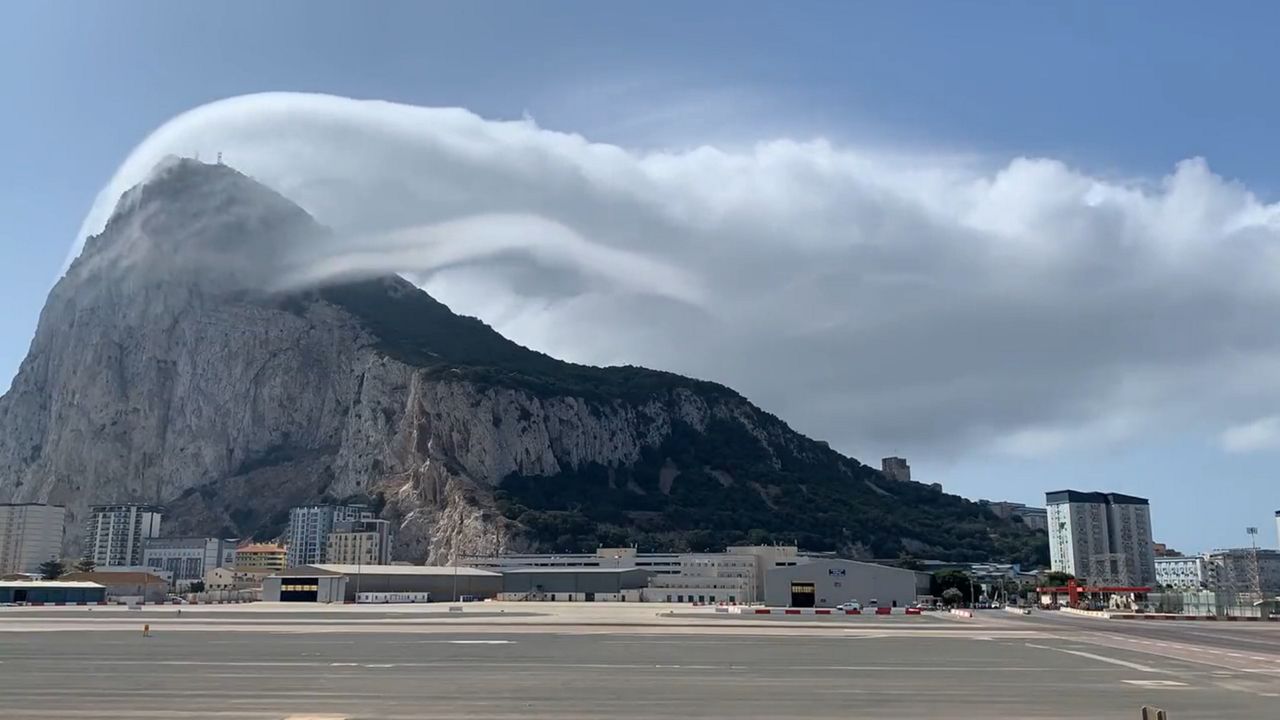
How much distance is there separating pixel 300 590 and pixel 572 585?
42.3m

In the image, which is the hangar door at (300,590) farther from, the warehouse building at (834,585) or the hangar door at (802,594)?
the hangar door at (802,594)

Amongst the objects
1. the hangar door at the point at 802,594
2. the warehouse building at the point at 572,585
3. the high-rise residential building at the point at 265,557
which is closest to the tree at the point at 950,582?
the hangar door at the point at 802,594

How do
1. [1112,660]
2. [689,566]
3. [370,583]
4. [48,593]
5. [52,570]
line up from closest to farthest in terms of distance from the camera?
[1112,660] < [48,593] < [370,583] < [689,566] < [52,570]

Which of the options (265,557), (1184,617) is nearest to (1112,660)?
(1184,617)

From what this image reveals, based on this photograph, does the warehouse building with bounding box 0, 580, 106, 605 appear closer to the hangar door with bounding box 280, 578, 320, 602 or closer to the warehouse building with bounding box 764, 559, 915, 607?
the hangar door with bounding box 280, 578, 320, 602

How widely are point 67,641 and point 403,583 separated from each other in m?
99.4

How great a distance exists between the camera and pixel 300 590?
129m

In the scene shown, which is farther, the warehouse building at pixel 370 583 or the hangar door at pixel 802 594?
the warehouse building at pixel 370 583

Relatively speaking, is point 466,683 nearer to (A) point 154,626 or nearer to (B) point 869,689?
(B) point 869,689

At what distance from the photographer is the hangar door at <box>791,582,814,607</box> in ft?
371

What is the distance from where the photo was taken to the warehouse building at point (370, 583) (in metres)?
128

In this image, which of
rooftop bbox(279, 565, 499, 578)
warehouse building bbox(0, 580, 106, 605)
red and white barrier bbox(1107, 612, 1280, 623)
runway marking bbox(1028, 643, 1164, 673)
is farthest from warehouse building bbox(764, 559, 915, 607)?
warehouse building bbox(0, 580, 106, 605)

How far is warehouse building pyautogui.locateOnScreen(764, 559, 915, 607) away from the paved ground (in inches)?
2532

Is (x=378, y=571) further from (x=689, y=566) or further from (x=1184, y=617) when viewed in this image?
(x=1184, y=617)
